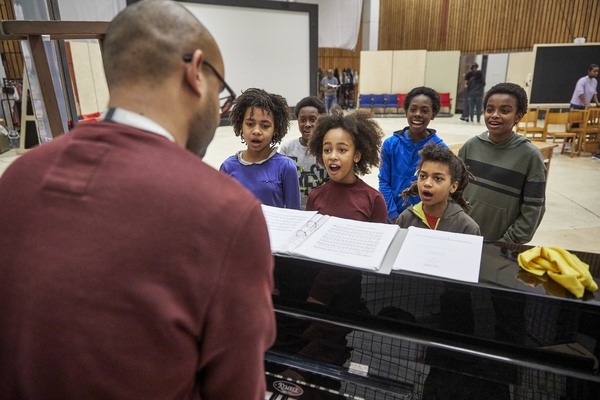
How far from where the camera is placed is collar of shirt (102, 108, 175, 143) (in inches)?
27.3

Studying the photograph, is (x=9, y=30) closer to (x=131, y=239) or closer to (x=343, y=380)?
(x=131, y=239)

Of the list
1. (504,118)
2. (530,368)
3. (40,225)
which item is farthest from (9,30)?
(504,118)

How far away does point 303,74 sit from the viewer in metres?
12.7

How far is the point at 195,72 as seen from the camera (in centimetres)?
75

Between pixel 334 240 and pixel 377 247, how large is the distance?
0.15 m

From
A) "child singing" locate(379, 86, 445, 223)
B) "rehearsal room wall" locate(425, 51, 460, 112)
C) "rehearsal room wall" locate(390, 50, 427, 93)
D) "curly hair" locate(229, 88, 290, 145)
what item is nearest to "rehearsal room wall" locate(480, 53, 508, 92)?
"rehearsal room wall" locate(425, 51, 460, 112)

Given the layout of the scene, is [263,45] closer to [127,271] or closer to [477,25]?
[477,25]

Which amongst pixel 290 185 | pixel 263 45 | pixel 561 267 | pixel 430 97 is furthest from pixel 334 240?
pixel 263 45

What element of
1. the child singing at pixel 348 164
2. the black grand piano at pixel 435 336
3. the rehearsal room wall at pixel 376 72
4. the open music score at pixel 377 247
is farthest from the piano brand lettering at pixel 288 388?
the rehearsal room wall at pixel 376 72

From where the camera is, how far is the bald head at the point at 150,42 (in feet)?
2.39

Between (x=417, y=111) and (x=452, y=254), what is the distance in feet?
6.61

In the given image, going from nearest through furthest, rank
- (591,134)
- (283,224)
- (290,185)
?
(283,224) < (290,185) < (591,134)

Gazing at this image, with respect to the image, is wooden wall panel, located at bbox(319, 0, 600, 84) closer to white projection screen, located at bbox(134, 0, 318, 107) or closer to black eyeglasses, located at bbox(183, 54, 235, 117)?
white projection screen, located at bbox(134, 0, 318, 107)

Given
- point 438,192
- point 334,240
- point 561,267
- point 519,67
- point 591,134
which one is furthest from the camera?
point 519,67
